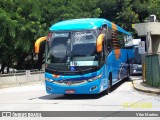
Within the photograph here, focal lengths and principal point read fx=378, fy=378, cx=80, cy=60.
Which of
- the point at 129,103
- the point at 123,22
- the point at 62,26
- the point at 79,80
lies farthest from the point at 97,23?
the point at 123,22

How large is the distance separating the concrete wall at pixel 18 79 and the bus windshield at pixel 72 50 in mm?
11989

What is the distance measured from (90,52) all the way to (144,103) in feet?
10.6

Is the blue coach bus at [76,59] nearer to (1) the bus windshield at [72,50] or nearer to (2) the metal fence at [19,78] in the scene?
(1) the bus windshield at [72,50]

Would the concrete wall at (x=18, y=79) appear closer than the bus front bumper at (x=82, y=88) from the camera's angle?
No

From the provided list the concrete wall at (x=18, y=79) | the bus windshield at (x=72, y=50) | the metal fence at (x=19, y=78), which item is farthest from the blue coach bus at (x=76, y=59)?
the metal fence at (x=19, y=78)

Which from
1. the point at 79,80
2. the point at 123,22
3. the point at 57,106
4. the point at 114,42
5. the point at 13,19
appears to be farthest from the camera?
the point at 123,22

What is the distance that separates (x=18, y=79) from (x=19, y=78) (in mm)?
206

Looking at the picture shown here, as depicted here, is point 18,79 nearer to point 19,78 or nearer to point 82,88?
point 19,78

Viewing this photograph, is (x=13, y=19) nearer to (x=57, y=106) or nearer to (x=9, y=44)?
(x=9, y=44)

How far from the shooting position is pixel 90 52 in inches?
Answer: 634

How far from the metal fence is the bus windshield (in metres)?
12.1

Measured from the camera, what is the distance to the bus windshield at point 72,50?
1605cm

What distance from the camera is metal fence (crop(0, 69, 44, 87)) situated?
2809 cm

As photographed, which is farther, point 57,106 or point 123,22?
point 123,22
